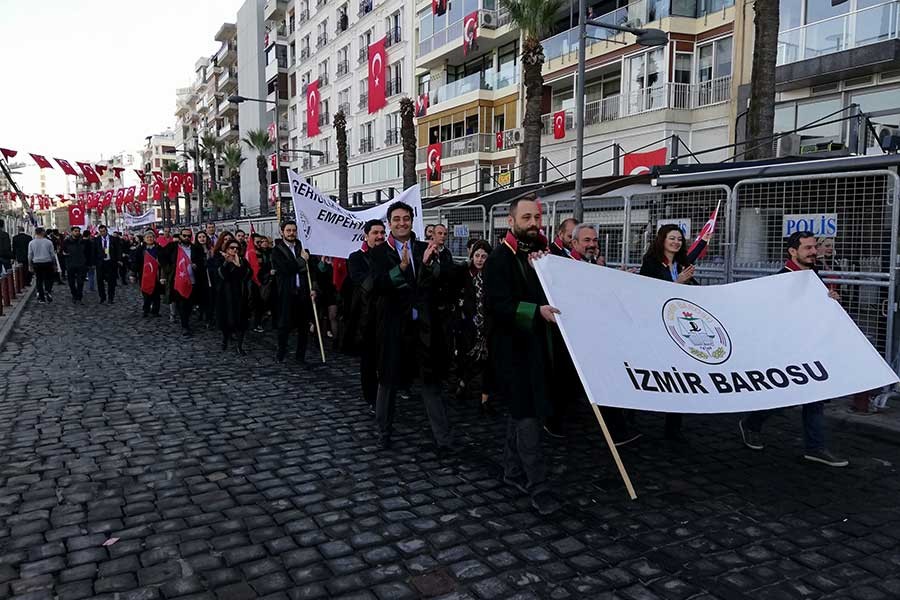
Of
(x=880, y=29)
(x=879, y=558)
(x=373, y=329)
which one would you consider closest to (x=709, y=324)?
(x=879, y=558)

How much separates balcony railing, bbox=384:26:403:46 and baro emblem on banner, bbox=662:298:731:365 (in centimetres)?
3935

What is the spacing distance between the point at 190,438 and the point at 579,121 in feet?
36.3

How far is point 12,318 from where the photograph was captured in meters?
13.2

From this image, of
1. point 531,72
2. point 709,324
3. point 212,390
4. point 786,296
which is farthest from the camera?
point 531,72

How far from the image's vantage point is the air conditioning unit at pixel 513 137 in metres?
30.9

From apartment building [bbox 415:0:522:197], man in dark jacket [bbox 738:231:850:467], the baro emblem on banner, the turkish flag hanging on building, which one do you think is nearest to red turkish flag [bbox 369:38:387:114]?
apartment building [bbox 415:0:522:197]

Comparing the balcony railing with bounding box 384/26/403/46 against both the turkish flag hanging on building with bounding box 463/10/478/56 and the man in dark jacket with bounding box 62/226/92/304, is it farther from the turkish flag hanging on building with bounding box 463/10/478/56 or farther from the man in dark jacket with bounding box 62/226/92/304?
the man in dark jacket with bounding box 62/226/92/304

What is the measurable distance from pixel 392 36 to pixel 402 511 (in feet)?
135

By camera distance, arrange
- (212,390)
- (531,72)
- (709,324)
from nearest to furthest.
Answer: (709,324) < (212,390) < (531,72)

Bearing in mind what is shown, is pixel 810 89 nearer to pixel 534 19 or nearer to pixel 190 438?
pixel 534 19

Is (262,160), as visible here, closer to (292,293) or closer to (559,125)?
(559,125)

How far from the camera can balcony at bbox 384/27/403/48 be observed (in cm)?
4125

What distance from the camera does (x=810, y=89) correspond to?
1934 centimetres

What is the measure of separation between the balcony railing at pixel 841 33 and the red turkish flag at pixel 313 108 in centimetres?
3507
